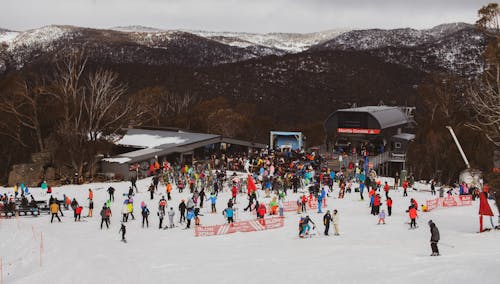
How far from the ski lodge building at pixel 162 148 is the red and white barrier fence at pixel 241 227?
16762 millimetres

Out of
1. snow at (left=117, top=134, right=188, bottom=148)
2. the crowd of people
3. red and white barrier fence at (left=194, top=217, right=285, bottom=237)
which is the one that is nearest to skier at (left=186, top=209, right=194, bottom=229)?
the crowd of people

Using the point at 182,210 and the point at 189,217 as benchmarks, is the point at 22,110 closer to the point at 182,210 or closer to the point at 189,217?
the point at 182,210

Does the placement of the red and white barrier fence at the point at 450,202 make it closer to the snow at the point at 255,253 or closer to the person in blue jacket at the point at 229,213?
the snow at the point at 255,253

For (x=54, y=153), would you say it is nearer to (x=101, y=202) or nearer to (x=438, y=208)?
(x=101, y=202)

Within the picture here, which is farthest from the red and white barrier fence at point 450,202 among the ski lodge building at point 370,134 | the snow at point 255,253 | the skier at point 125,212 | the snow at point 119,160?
the ski lodge building at point 370,134

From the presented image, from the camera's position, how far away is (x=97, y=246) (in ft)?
70.9

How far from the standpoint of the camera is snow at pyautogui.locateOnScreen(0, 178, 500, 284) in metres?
15.4

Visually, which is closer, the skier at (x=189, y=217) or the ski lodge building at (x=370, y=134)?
the skier at (x=189, y=217)

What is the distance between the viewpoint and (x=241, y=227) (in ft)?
77.8

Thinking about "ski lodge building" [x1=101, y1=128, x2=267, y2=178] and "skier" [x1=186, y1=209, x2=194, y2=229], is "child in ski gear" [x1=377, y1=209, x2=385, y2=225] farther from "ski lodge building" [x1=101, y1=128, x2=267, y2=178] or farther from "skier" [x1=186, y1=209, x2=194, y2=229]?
"ski lodge building" [x1=101, y1=128, x2=267, y2=178]

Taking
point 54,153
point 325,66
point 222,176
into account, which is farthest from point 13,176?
point 325,66

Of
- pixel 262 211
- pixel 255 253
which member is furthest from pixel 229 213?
pixel 255 253

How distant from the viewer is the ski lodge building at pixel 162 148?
42.1 meters

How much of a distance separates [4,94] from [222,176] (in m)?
30.6
